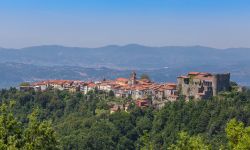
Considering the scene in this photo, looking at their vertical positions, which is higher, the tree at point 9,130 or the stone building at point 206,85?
the tree at point 9,130

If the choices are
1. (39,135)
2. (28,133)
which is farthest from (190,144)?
(28,133)

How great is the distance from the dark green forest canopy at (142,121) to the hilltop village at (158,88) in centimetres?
271

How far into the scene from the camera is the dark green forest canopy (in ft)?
228

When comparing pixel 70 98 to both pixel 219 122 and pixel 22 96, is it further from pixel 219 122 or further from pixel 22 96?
pixel 219 122

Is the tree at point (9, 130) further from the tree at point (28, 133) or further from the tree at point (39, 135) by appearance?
the tree at point (39, 135)

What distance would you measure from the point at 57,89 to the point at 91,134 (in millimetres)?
32005

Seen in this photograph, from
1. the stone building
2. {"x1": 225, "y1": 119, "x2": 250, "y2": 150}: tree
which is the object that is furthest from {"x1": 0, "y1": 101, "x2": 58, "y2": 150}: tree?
the stone building

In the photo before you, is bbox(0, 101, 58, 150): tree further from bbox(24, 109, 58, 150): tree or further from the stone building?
the stone building

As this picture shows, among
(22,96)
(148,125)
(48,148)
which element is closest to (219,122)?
(148,125)

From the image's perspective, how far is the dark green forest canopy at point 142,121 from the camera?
69.6 meters

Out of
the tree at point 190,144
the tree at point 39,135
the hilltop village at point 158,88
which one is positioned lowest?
the hilltop village at point 158,88

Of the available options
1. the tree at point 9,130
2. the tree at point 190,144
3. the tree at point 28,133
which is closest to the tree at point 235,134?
the tree at point 190,144

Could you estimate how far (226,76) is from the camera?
270 ft

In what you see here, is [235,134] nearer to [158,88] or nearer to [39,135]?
[39,135]
